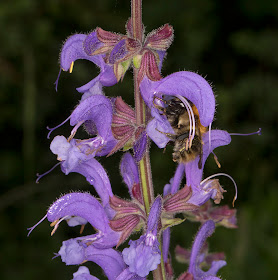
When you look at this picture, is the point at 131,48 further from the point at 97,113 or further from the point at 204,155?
the point at 204,155

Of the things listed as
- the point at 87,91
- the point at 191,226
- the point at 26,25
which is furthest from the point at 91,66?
the point at 87,91

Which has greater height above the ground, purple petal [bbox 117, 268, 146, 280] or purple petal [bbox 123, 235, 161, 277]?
purple petal [bbox 123, 235, 161, 277]

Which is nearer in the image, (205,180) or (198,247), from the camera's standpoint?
(205,180)

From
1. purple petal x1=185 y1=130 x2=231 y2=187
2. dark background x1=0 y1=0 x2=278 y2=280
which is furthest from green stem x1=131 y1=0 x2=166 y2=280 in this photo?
dark background x1=0 y1=0 x2=278 y2=280

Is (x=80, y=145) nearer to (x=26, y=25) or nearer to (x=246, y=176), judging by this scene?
(x=246, y=176)

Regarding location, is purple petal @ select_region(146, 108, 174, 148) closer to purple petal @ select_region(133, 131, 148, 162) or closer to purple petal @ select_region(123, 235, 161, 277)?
purple petal @ select_region(133, 131, 148, 162)

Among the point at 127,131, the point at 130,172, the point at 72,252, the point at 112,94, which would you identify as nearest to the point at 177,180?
the point at 130,172
